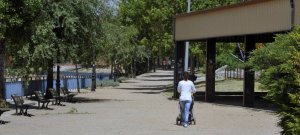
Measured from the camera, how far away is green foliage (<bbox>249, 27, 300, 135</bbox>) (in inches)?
359

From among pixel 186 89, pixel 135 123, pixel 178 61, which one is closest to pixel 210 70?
pixel 178 61

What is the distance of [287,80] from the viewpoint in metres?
9.44

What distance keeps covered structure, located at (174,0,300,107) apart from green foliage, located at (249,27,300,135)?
9155mm

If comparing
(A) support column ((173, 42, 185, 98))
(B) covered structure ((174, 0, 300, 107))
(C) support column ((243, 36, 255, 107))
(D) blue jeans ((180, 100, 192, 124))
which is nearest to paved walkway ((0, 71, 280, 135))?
(D) blue jeans ((180, 100, 192, 124))

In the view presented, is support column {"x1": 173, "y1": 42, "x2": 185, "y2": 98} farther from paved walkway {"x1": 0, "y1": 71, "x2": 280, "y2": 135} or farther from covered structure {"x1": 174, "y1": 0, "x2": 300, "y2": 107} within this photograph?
paved walkway {"x1": 0, "y1": 71, "x2": 280, "y2": 135}

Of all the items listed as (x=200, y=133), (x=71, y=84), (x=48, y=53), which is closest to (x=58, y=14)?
(x=48, y=53)

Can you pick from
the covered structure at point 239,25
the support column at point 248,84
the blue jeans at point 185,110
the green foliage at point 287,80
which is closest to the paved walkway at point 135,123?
the blue jeans at point 185,110

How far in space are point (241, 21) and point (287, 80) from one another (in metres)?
16.9

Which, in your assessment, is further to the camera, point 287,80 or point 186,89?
point 186,89

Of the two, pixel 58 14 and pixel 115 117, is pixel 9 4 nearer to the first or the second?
pixel 115 117

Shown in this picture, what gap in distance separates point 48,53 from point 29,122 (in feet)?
23.8

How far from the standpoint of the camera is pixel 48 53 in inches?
998

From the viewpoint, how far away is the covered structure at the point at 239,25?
22.8 meters

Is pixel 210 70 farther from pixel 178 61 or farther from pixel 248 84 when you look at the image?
pixel 248 84
